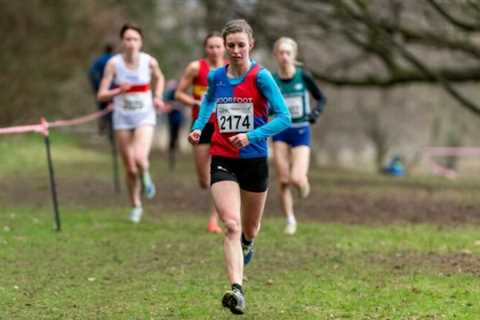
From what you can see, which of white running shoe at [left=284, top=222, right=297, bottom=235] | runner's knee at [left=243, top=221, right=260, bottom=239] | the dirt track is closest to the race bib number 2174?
runner's knee at [left=243, top=221, right=260, bottom=239]

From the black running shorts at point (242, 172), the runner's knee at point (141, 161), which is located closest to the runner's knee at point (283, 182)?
the runner's knee at point (141, 161)

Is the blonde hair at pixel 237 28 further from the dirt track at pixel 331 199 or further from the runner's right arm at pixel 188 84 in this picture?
the dirt track at pixel 331 199

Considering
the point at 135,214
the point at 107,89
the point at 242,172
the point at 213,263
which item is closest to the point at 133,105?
the point at 107,89

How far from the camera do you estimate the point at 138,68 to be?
12672mm

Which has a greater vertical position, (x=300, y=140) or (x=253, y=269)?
(x=300, y=140)

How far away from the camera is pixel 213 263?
9984 mm

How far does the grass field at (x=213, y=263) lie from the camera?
7.75 meters

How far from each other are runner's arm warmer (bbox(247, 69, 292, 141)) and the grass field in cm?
128

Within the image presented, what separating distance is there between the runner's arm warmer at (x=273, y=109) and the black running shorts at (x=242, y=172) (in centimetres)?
33

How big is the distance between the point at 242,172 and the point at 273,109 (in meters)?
0.53

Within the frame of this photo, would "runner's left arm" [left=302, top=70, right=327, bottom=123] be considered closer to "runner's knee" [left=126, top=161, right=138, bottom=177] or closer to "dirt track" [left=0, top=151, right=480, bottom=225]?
"runner's knee" [left=126, top=161, right=138, bottom=177]

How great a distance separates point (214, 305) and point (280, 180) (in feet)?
15.0

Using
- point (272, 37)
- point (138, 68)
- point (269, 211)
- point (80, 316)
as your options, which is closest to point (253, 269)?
point (80, 316)

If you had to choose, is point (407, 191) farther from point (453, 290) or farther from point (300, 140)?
point (453, 290)
